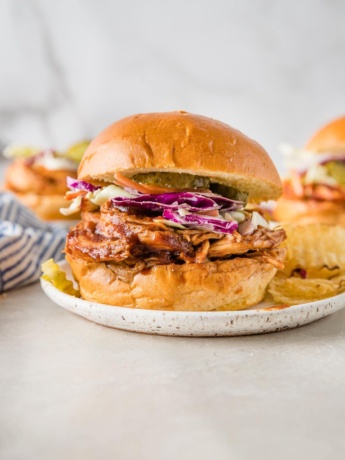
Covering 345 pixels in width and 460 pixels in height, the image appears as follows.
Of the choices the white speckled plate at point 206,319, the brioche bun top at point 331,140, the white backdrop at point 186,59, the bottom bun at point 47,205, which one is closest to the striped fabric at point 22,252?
the white speckled plate at point 206,319

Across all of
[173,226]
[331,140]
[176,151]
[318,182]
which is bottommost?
[318,182]

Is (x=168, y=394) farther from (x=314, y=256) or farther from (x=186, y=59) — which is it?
(x=186, y=59)

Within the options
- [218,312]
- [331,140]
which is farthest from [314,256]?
[331,140]

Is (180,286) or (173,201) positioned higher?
(173,201)

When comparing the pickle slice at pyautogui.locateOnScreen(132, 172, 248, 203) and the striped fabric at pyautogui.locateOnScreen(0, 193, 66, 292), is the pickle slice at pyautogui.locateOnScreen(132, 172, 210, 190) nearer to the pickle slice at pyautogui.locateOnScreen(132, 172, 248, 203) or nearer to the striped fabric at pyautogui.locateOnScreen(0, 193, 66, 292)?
the pickle slice at pyautogui.locateOnScreen(132, 172, 248, 203)

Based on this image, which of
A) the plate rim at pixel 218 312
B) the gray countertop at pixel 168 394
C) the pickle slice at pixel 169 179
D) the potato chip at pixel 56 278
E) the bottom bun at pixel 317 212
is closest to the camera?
the gray countertop at pixel 168 394

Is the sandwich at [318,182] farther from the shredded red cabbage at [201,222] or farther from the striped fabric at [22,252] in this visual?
the shredded red cabbage at [201,222]

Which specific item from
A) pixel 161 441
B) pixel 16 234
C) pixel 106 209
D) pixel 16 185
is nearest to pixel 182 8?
pixel 16 185
